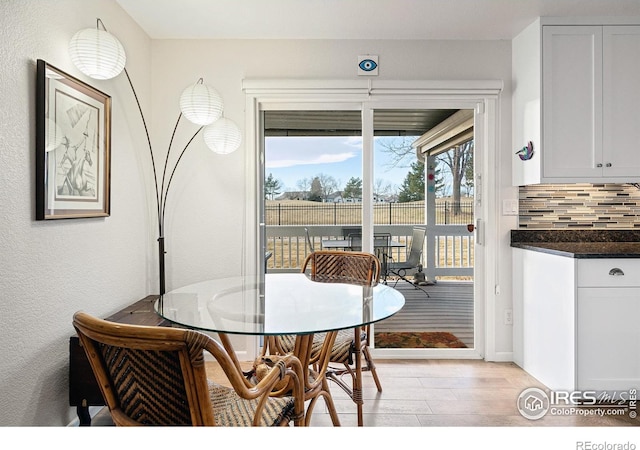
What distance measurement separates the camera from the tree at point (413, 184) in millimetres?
3283

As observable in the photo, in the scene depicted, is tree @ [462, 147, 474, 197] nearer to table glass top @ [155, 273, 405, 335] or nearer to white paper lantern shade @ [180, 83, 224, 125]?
table glass top @ [155, 273, 405, 335]

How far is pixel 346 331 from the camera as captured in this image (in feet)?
7.98

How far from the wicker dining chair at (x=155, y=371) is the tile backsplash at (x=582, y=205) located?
2.69 metres

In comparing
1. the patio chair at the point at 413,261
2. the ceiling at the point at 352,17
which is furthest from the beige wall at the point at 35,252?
the patio chair at the point at 413,261

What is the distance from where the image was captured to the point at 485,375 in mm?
2934

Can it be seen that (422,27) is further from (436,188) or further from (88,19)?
(88,19)

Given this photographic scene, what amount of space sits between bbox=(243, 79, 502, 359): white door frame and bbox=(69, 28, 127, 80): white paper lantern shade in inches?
47.5

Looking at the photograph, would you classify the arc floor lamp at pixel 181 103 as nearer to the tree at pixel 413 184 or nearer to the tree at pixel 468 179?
the tree at pixel 413 184

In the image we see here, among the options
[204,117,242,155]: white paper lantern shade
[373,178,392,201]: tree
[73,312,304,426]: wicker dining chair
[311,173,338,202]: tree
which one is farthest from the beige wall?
[373,178,392,201]: tree

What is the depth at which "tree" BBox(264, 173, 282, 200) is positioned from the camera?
331 centimetres

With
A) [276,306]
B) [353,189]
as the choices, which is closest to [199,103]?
[353,189]

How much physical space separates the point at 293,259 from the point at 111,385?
2.19 meters

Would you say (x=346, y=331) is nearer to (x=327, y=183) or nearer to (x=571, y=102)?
(x=327, y=183)

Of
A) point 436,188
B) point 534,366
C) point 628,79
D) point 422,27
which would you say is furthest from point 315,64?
point 534,366
